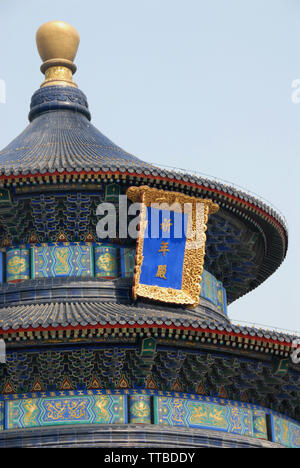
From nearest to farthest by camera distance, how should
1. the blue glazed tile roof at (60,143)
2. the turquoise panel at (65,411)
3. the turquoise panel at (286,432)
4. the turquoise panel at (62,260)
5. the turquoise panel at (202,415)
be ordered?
the turquoise panel at (65,411) → the turquoise panel at (202,415) → the turquoise panel at (286,432) → the turquoise panel at (62,260) → the blue glazed tile roof at (60,143)

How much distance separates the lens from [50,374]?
21.6 m

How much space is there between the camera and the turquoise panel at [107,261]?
2462 centimetres

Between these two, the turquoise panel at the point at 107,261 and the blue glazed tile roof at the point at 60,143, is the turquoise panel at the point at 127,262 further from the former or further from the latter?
the blue glazed tile roof at the point at 60,143

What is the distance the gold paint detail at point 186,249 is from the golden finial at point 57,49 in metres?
7.43

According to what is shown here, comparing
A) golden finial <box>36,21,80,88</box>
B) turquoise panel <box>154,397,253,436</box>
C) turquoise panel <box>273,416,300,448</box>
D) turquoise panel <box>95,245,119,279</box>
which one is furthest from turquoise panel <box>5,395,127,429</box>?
golden finial <box>36,21,80,88</box>

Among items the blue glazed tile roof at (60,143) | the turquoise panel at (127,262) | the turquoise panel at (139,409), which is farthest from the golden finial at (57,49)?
the turquoise panel at (139,409)

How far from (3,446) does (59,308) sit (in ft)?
11.6

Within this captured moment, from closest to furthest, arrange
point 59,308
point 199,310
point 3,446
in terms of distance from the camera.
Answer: point 3,446
point 59,308
point 199,310

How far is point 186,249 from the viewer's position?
2475 cm

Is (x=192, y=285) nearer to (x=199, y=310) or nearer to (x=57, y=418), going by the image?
(x=199, y=310)

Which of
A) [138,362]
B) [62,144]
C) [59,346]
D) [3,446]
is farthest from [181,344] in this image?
[62,144]

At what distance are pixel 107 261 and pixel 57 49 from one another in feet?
28.4

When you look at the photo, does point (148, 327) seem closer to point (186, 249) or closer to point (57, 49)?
point (186, 249)

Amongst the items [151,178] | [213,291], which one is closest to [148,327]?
[151,178]
